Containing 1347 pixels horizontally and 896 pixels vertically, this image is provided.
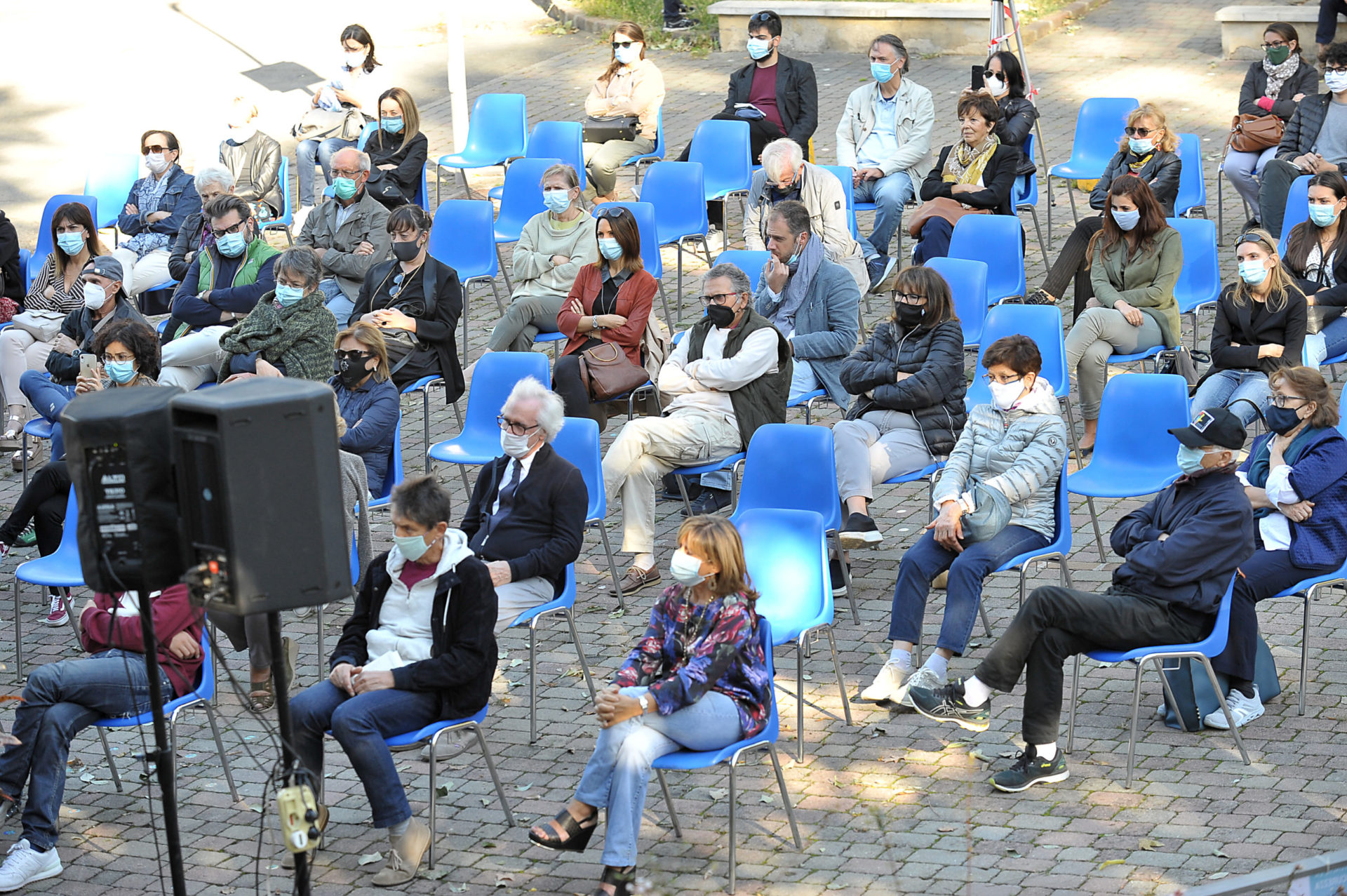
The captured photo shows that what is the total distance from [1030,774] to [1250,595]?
47.0 inches

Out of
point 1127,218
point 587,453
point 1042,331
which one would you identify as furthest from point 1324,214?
point 587,453

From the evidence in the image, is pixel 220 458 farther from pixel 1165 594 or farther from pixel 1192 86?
pixel 1192 86

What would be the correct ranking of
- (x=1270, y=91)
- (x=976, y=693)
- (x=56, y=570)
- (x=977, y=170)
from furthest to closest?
(x=1270, y=91), (x=977, y=170), (x=56, y=570), (x=976, y=693)

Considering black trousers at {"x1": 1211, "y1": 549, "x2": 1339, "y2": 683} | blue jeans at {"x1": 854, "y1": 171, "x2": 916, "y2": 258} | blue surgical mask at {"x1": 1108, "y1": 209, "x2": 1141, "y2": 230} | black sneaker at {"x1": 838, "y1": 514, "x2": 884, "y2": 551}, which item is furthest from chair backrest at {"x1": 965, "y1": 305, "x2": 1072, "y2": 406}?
blue jeans at {"x1": 854, "y1": 171, "x2": 916, "y2": 258}

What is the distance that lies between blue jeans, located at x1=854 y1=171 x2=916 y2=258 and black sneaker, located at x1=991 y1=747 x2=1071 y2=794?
5409mm

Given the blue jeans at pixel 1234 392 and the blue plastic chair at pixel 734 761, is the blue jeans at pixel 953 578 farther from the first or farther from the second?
the blue jeans at pixel 1234 392

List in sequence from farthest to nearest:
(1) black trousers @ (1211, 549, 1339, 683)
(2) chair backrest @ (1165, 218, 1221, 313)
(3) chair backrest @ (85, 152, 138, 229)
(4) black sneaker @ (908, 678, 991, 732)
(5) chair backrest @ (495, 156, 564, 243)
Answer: (3) chair backrest @ (85, 152, 138, 229)
(5) chair backrest @ (495, 156, 564, 243)
(2) chair backrest @ (1165, 218, 1221, 313)
(4) black sneaker @ (908, 678, 991, 732)
(1) black trousers @ (1211, 549, 1339, 683)

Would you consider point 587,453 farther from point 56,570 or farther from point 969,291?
point 969,291

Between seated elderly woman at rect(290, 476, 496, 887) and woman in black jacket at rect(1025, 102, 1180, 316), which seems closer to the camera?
seated elderly woman at rect(290, 476, 496, 887)

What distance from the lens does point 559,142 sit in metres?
12.6

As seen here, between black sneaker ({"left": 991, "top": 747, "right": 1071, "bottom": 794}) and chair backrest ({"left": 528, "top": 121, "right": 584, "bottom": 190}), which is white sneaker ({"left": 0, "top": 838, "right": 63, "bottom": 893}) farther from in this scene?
chair backrest ({"left": 528, "top": 121, "right": 584, "bottom": 190})

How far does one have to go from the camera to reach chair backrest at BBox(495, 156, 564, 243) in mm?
11781

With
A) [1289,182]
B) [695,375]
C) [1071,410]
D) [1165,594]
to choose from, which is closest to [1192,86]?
[1289,182]

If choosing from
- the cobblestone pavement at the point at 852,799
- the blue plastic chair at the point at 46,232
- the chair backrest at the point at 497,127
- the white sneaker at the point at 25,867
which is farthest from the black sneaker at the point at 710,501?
the chair backrest at the point at 497,127
